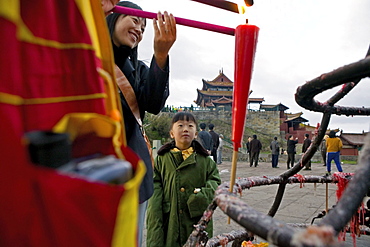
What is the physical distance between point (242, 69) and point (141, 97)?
629 millimetres

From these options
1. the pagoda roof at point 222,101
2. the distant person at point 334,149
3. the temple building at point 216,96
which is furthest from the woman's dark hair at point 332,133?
the pagoda roof at point 222,101

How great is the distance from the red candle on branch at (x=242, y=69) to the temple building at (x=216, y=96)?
29.0 m

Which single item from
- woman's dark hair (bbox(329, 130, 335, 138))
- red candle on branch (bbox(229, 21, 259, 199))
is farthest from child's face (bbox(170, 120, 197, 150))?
woman's dark hair (bbox(329, 130, 335, 138))

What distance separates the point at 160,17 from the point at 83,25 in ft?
1.01

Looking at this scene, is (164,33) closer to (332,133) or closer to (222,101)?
(332,133)

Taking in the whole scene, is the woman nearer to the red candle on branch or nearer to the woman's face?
the woman's face

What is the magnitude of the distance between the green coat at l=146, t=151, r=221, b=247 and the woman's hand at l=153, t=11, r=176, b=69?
107 cm

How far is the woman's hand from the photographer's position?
728mm

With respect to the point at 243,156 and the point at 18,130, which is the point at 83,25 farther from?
the point at 243,156

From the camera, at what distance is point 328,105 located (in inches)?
46.1

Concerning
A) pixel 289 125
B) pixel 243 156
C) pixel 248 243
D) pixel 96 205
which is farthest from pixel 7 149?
pixel 289 125

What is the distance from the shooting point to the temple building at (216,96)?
101 ft

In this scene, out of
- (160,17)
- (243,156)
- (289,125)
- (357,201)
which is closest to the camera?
(357,201)

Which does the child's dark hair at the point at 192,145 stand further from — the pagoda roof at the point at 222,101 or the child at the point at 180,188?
the pagoda roof at the point at 222,101
